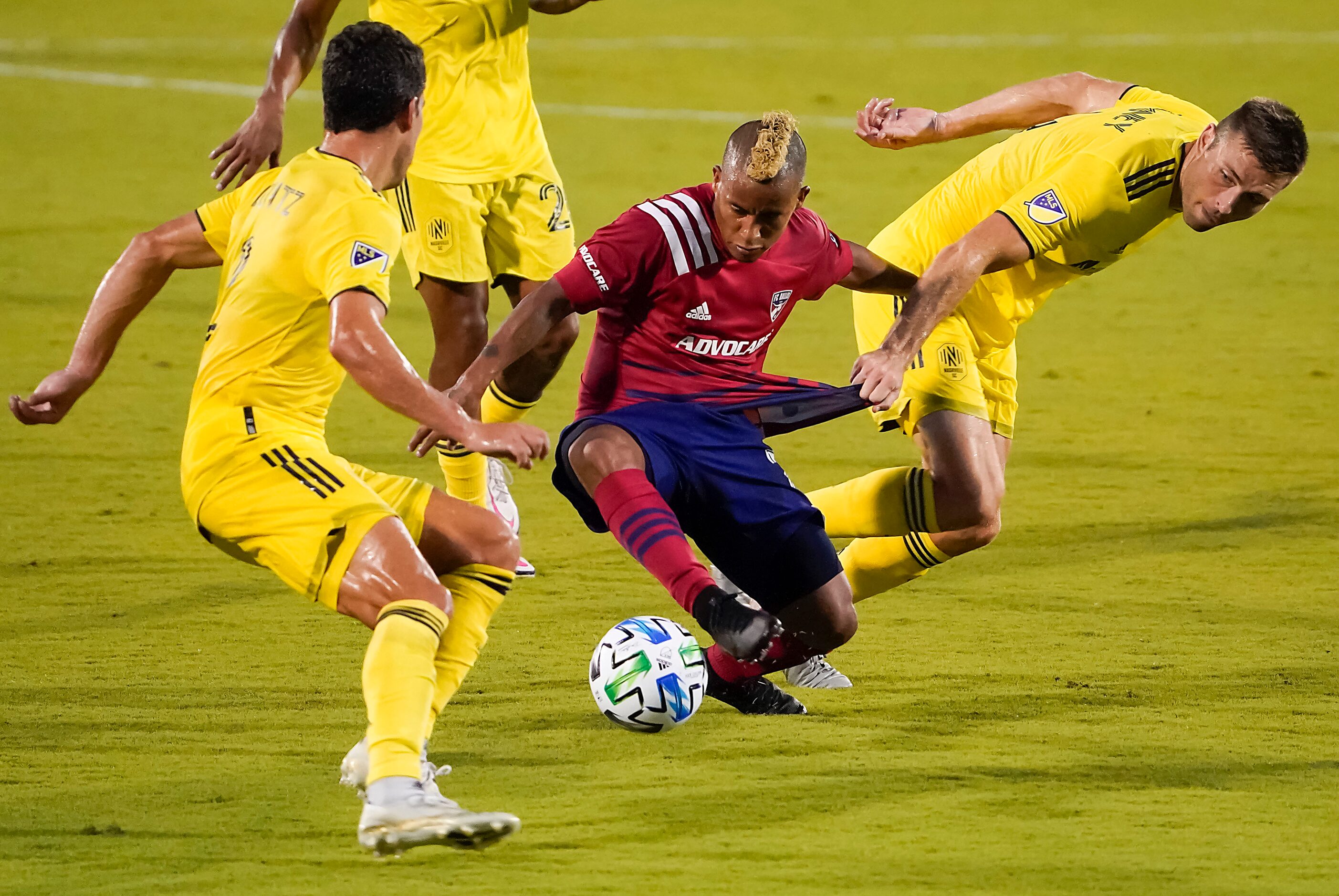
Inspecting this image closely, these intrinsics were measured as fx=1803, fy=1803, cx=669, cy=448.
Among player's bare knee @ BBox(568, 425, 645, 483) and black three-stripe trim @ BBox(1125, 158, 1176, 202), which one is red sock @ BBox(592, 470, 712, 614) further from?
black three-stripe trim @ BBox(1125, 158, 1176, 202)

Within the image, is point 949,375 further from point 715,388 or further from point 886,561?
point 715,388

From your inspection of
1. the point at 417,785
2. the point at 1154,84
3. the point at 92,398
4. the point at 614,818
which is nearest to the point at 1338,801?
the point at 614,818

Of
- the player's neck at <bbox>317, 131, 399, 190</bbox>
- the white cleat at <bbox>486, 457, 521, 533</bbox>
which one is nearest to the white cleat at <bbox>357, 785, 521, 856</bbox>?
the player's neck at <bbox>317, 131, 399, 190</bbox>

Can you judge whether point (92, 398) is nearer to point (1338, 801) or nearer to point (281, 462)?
point (281, 462)

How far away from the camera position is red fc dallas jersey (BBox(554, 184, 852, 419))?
4.74m

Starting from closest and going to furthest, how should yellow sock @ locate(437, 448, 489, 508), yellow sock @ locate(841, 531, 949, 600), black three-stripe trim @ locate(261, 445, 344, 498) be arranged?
1. black three-stripe trim @ locate(261, 445, 344, 498)
2. yellow sock @ locate(841, 531, 949, 600)
3. yellow sock @ locate(437, 448, 489, 508)

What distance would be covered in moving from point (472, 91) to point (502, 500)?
150 centimetres

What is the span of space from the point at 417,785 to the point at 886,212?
8051mm

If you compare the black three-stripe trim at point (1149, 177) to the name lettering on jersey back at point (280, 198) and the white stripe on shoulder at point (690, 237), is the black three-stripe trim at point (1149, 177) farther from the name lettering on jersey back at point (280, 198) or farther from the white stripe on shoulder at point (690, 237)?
the name lettering on jersey back at point (280, 198)

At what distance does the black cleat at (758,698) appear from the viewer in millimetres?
5016

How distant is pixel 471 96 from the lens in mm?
6539

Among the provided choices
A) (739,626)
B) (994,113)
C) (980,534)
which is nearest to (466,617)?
(739,626)

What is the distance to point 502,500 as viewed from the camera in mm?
6383

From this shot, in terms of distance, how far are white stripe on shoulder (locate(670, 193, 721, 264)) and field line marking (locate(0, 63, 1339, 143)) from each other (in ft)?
29.0
